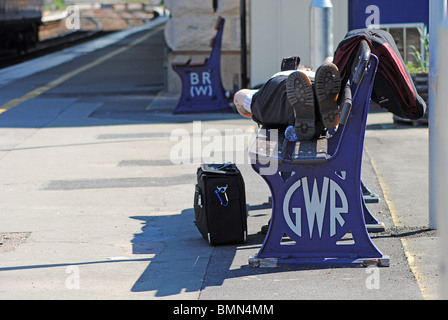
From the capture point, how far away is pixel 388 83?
231 inches

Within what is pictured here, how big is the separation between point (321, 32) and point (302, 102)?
7.37ft

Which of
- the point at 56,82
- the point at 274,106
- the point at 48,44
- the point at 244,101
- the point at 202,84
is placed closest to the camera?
the point at 274,106

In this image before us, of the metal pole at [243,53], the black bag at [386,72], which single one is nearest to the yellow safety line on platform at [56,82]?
the metal pole at [243,53]

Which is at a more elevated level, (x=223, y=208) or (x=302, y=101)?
(x=302, y=101)

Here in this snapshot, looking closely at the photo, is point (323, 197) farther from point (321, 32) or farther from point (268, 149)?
point (321, 32)

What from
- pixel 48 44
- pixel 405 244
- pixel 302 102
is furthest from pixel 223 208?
pixel 48 44

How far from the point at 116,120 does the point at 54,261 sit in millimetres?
7264

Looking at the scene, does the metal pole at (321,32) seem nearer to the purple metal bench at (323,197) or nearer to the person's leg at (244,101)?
the person's leg at (244,101)

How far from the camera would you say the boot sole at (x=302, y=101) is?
5.15 m

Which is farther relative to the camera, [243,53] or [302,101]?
[243,53]

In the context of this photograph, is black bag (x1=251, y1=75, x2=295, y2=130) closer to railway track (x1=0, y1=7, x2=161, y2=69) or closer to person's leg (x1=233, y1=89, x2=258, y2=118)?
person's leg (x1=233, y1=89, x2=258, y2=118)

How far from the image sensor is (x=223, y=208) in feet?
19.9

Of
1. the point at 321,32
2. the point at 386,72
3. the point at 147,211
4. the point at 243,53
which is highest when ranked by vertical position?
the point at 321,32

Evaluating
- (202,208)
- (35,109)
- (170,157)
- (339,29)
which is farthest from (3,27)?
(202,208)
